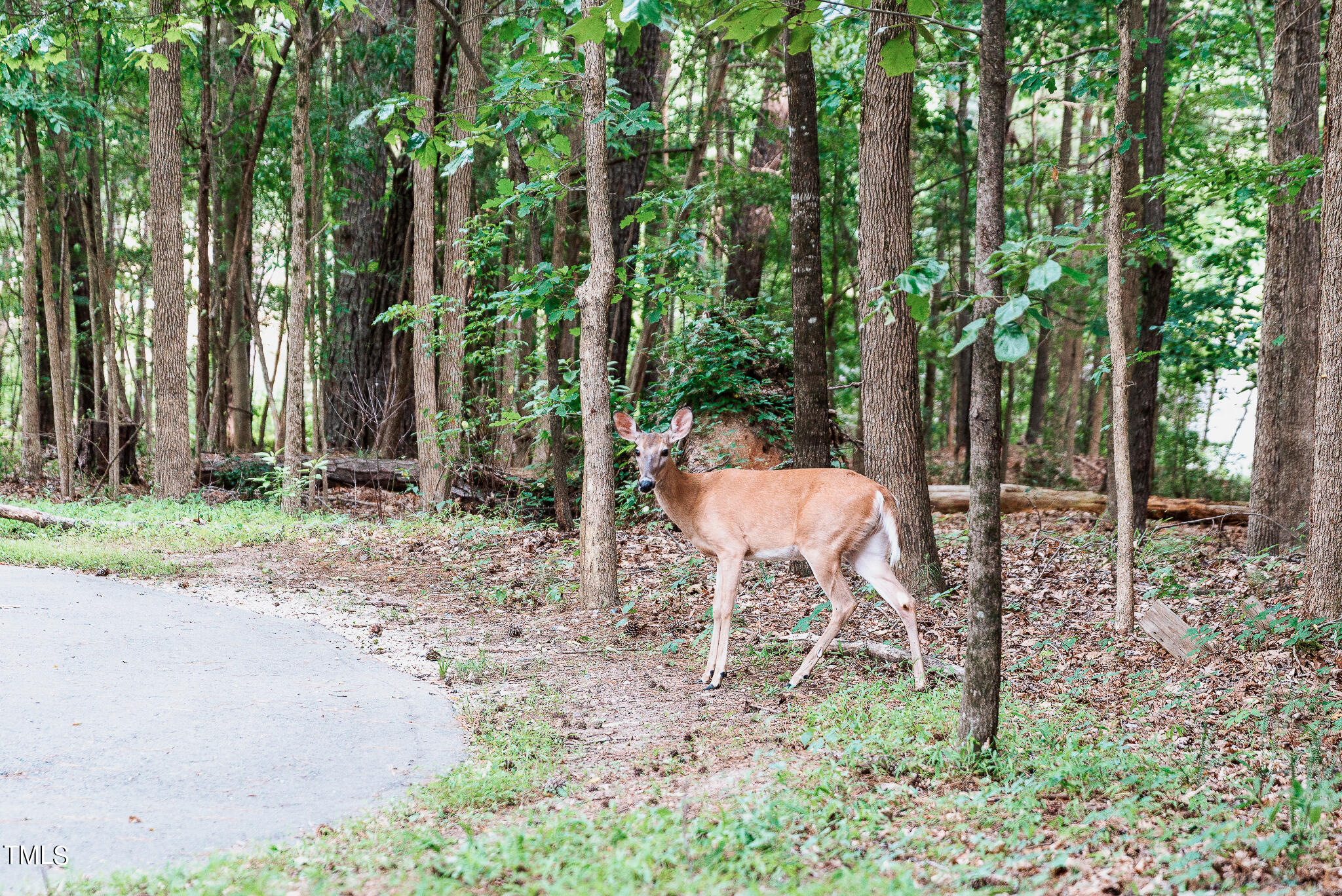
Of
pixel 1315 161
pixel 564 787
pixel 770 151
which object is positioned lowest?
pixel 564 787

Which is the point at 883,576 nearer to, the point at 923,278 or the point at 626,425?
the point at 626,425

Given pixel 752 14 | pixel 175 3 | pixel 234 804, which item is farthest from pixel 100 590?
pixel 175 3

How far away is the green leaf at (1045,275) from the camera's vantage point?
2939 mm

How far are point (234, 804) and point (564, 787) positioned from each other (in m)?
1.32

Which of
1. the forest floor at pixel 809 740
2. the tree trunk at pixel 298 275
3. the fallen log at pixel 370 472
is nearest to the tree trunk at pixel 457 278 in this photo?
the fallen log at pixel 370 472

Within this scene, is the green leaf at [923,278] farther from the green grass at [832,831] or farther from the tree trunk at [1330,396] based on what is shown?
the tree trunk at [1330,396]

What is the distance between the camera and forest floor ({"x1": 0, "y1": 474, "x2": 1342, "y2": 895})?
127 inches

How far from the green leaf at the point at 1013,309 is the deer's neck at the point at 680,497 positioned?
3760 millimetres

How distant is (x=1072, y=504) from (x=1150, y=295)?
311 cm

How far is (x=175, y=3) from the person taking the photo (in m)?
13.3

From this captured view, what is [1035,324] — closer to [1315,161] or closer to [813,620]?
[813,620]

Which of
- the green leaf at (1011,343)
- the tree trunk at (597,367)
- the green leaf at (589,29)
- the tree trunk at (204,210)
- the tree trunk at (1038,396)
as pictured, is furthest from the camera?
the tree trunk at (1038,396)

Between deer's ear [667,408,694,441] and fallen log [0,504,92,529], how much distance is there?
26.2 feet

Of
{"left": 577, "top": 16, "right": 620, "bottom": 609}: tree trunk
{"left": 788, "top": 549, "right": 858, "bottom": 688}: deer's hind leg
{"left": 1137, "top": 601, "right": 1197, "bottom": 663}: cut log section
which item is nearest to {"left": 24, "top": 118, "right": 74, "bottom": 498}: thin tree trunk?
{"left": 577, "top": 16, "right": 620, "bottom": 609}: tree trunk
